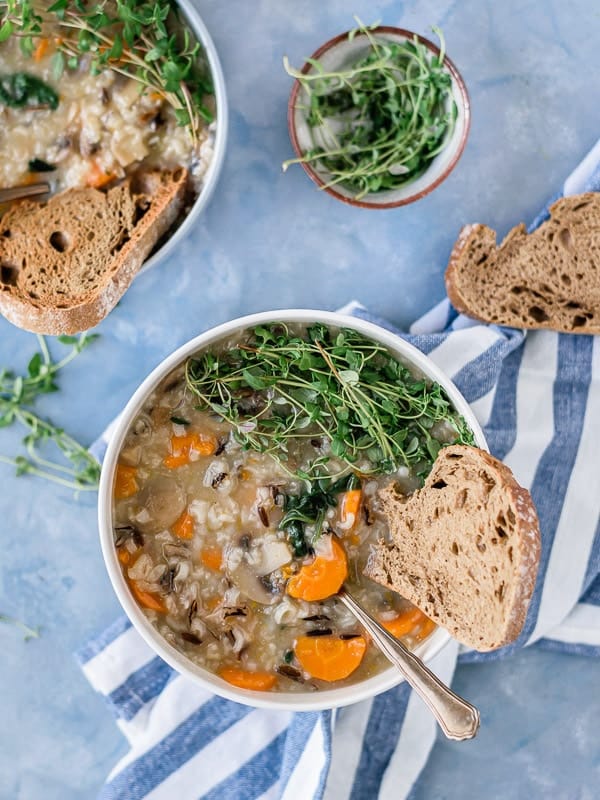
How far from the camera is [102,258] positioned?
2.66 m

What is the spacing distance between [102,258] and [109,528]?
2.65ft

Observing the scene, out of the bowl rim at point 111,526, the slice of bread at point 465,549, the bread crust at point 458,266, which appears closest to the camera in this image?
the slice of bread at point 465,549

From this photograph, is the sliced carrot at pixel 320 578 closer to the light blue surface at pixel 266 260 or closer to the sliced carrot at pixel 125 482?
the sliced carrot at pixel 125 482

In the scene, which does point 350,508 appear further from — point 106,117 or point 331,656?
point 106,117

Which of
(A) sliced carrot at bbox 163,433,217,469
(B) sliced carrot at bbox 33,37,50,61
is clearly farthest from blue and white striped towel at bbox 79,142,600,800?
(B) sliced carrot at bbox 33,37,50,61

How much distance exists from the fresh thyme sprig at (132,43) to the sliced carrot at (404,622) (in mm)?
1509

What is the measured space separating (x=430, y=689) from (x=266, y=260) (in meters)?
1.43

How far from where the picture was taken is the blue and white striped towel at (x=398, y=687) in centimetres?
285

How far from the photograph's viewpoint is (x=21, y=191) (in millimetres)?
2670

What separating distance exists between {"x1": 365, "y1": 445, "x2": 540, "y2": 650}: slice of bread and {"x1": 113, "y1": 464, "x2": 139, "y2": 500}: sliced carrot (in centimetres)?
69

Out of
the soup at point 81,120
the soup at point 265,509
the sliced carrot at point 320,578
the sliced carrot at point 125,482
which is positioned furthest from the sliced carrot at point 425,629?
the soup at point 81,120

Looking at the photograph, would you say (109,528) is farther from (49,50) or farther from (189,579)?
(49,50)

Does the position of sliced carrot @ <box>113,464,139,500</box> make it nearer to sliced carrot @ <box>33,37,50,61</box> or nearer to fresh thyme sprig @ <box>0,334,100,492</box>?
fresh thyme sprig @ <box>0,334,100,492</box>

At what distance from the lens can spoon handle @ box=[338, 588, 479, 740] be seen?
2053 millimetres
